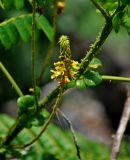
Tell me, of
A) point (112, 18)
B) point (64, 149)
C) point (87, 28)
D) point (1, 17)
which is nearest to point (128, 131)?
point (87, 28)

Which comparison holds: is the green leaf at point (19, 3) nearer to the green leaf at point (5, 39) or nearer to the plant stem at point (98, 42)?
the green leaf at point (5, 39)

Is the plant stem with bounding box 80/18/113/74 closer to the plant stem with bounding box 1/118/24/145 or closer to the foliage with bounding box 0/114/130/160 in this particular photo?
the plant stem with bounding box 1/118/24/145

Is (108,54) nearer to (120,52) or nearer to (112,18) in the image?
(120,52)

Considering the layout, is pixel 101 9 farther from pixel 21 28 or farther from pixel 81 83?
pixel 21 28

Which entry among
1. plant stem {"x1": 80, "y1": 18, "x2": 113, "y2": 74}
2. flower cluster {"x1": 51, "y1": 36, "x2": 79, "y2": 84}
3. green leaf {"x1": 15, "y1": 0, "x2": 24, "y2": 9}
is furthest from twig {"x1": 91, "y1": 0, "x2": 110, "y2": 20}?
green leaf {"x1": 15, "y1": 0, "x2": 24, "y2": 9}

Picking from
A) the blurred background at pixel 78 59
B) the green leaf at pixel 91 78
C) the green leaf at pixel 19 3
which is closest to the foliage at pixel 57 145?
the green leaf at pixel 19 3

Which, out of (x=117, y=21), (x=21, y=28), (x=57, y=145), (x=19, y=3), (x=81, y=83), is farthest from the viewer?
(x=57, y=145)

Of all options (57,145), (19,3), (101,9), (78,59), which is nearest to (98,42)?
(101,9)
